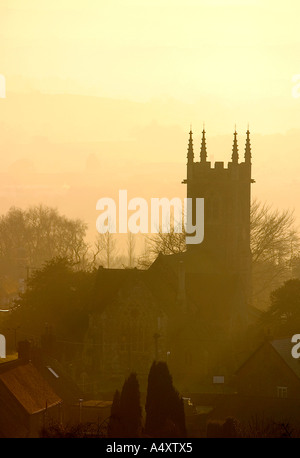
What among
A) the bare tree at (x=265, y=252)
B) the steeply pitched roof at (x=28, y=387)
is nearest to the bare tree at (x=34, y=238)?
the bare tree at (x=265, y=252)

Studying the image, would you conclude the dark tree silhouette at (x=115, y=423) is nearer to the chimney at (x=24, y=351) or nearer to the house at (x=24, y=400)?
the house at (x=24, y=400)

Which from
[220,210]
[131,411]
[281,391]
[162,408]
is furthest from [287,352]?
[220,210]

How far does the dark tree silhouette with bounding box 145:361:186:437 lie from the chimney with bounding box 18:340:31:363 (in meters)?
8.07

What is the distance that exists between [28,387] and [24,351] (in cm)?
362

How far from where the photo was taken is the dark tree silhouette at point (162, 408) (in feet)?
202

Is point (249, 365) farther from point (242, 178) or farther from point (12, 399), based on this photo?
point (242, 178)

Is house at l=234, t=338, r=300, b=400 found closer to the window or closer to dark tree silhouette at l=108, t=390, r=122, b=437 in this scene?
the window

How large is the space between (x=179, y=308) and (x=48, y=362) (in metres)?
18.4

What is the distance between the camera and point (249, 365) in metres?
78.1

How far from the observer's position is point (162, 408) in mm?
64000

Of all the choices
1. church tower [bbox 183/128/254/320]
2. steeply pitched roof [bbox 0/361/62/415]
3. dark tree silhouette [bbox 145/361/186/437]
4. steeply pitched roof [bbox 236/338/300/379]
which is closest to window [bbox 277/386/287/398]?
steeply pitched roof [bbox 236/338/300/379]

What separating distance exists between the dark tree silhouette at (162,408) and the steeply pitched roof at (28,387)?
5.37 metres
